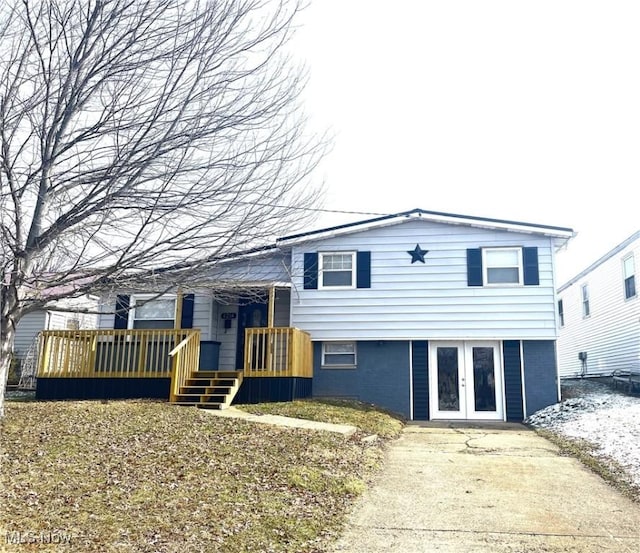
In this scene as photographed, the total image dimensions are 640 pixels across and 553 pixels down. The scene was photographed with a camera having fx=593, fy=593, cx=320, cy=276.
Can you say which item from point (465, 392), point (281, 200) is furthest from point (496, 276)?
point (281, 200)

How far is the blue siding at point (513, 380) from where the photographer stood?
13.7 m

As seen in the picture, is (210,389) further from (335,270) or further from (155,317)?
(335,270)

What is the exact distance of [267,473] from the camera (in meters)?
6.72

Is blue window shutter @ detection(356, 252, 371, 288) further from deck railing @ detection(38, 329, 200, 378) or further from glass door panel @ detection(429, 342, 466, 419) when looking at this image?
deck railing @ detection(38, 329, 200, 378)

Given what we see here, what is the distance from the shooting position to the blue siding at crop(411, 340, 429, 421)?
13914mm

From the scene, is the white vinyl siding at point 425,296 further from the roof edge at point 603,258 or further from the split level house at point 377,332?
the roof edge at point 603,258

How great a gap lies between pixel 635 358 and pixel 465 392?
5.70 metres

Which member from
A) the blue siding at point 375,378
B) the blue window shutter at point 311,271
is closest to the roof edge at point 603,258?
the blue siding at point 375,378

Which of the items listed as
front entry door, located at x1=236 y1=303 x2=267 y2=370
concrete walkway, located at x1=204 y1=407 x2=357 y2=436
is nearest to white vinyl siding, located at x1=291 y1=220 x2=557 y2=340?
front entry door, located at x1=236 y1=303 x2=267 y2=370

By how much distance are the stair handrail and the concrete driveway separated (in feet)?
16.1

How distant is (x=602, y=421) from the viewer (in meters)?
10.8

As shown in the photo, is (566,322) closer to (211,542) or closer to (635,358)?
(635,358)

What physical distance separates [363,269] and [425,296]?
167cm

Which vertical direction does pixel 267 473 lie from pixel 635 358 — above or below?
below
